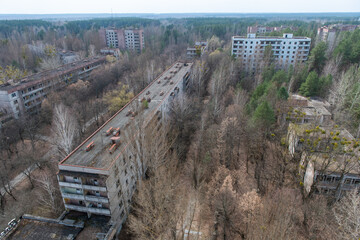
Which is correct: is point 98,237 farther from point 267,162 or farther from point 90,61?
point 90,61

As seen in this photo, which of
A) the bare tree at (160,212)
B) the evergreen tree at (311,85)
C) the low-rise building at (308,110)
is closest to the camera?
the bare tree at (160,212)

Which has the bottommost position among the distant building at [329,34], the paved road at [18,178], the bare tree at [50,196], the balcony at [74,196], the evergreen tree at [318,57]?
the paved road at [18,178]

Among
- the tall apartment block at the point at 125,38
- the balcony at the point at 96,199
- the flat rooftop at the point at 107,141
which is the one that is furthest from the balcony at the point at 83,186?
the tall apartment block at the point at 125,38

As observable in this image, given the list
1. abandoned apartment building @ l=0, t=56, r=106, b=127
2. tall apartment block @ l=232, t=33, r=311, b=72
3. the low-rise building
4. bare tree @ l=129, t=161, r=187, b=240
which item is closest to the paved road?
abandoned apartment building @ l=0, t=56, r=106, b=127

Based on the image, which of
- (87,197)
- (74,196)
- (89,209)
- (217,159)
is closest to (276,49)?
(217,159)

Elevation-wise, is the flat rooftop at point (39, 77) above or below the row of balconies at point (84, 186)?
above

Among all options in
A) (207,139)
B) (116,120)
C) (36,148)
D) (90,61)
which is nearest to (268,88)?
(207,139)

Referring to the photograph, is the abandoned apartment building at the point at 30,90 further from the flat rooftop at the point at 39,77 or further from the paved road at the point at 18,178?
the paved road at the point at 18,178
